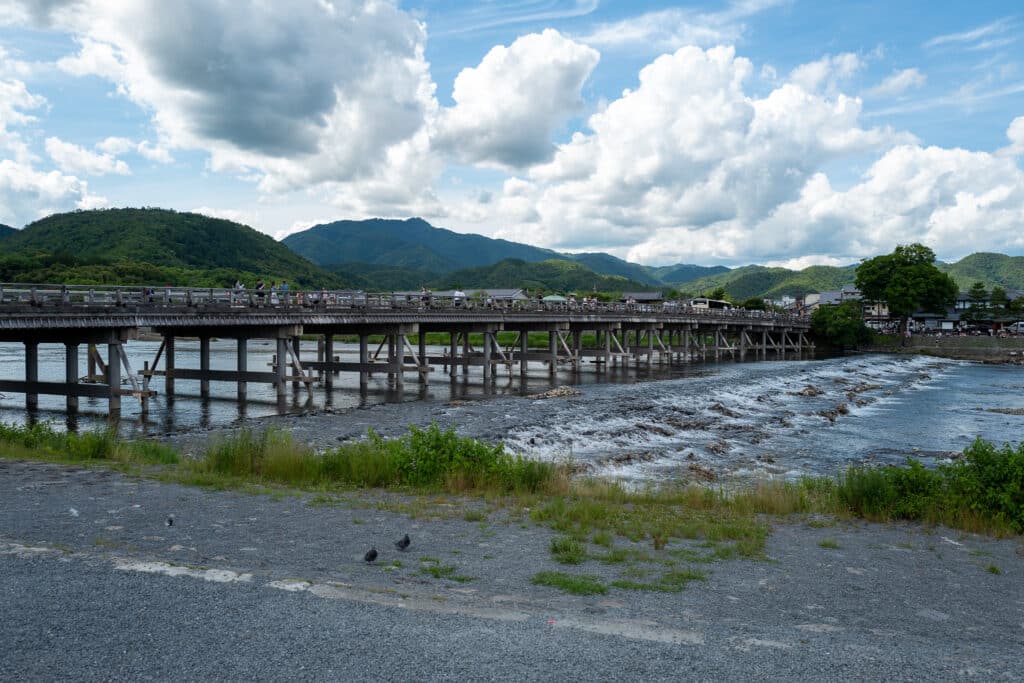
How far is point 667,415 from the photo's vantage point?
1147 inches

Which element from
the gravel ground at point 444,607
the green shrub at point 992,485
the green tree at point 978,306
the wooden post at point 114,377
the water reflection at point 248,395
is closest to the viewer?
the gravel ground at point 444,607

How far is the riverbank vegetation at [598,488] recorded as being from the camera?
410 inches

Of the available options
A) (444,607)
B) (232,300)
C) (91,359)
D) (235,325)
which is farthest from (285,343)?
(444,607)

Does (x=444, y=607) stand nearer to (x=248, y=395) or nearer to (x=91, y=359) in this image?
(x=248, y=395)

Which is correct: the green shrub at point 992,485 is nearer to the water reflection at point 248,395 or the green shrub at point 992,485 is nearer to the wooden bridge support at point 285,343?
the water reflection at point 248,395

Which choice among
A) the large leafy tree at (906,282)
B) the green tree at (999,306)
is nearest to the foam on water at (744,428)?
the large leafy tree at (906,282)

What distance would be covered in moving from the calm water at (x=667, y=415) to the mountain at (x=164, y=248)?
6392 cm

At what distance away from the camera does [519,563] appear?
8484mm

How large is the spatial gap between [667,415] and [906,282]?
81898 mm

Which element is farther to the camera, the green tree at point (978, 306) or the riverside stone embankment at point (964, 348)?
the green tree at point (978, 306)

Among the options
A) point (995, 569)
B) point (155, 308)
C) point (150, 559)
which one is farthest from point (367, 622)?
point (155, 308)

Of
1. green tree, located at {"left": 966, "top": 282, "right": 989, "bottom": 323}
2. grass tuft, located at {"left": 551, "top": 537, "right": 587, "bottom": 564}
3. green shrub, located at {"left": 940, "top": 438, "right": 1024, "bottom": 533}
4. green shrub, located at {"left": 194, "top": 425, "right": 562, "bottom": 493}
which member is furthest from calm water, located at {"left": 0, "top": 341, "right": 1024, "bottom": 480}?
green tree, located at {"left": 966, "top": 282, "right": 989, "bottom": 323}

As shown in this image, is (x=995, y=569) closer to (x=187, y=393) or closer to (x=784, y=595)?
(x=784, y=595)

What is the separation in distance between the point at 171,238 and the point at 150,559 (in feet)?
531
